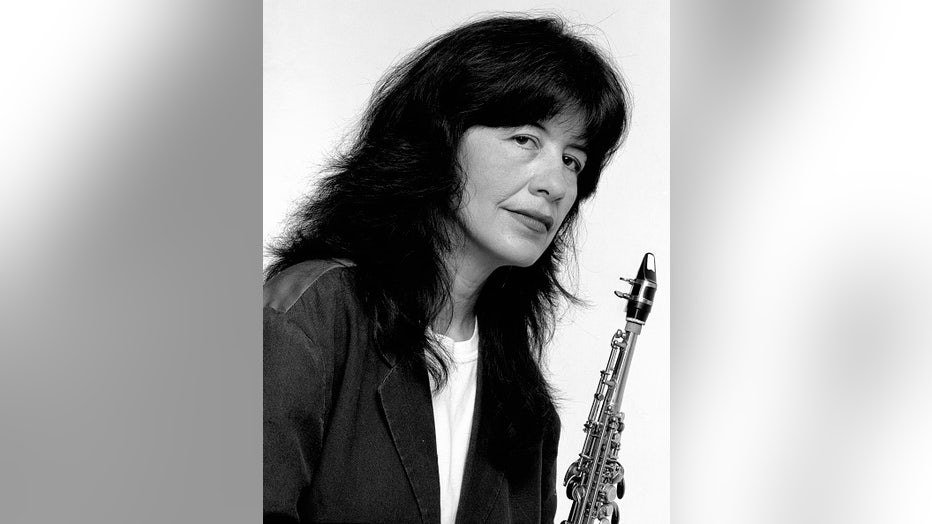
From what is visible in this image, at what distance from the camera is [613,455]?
156 cm

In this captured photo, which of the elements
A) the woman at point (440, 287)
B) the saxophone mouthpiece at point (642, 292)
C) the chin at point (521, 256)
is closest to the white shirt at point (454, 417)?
the woman at point (440, 287)

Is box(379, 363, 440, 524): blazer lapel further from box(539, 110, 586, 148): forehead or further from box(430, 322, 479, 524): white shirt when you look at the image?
box(539, 110, 586, 148): forehead

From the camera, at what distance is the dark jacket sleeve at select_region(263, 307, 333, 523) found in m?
Result: 1.33

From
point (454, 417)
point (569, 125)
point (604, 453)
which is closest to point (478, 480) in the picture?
point (454, 417)

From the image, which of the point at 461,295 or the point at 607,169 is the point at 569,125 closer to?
the point at 607,169

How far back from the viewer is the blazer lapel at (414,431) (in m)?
1.41

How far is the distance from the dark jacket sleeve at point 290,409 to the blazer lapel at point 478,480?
0.24 m

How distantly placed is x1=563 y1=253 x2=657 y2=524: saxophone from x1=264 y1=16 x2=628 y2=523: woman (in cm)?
4

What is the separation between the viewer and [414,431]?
1427 mm

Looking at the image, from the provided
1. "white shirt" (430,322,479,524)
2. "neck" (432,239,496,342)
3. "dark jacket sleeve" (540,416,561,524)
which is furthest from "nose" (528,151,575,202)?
"dark jacket sleeve" (540,416,561,524)

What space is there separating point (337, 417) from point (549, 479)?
38 cm

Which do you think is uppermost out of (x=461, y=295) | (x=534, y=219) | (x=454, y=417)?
(x=534, y=219)

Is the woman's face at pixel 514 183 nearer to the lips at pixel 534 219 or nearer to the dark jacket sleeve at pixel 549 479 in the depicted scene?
the lips at pixel 534 219
